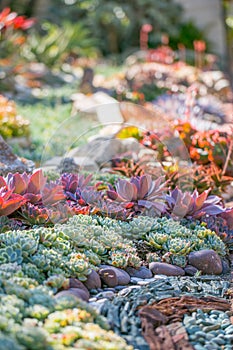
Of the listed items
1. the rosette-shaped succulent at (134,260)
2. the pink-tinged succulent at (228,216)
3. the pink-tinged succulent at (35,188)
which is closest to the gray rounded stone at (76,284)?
the rosette-shaped succulent at (134,260)

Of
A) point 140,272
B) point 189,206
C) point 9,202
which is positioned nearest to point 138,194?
point 189,206

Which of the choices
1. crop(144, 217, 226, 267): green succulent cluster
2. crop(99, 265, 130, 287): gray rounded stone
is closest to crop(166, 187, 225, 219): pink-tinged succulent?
crop(144, 217, 226, 267): green succulent cluster

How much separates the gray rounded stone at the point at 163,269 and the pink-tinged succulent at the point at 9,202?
88cm

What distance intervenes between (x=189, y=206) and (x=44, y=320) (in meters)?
1.77

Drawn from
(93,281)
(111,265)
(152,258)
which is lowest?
(152,258)

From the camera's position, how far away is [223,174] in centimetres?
531

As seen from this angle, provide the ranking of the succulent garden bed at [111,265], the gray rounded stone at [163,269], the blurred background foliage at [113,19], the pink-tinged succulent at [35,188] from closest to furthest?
the succulent garden bed at [111,265], the gray rounded stone at [163,269], the pink-tinged succulent at [35,188], the blurred background foliage at [113,19]

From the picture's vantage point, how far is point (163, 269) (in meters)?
3.55

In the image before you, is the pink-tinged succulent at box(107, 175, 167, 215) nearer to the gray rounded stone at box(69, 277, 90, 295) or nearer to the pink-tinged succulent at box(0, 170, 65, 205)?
the pink-tinged succulent at box(0, 170, 65, 205)

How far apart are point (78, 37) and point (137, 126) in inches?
314

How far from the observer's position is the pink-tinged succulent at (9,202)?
3613 mm

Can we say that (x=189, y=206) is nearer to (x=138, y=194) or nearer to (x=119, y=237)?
(x=138, y=194)

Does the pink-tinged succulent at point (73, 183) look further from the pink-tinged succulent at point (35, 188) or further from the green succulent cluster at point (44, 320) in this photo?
the green succulent cluster at point (44, 320)

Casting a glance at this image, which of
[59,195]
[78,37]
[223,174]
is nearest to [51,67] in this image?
[78,37]
